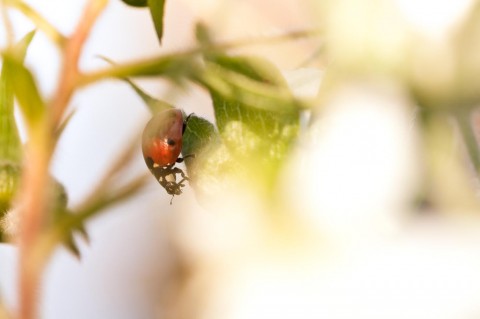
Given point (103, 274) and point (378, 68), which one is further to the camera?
point (103, 274)

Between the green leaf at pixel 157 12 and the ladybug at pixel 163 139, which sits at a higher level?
the green leaf at pixel 157 12

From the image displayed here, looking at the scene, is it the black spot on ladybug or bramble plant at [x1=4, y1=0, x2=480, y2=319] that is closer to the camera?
bramble plant at [x1=4, y1=0, x2=480, y2=319]

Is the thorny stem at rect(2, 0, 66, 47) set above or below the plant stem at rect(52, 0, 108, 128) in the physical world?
above

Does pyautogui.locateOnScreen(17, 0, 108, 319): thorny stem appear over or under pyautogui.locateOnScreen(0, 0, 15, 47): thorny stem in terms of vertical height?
under

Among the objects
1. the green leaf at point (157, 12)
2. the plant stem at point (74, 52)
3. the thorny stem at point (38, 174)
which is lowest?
the thorny stem at point (38, 174)

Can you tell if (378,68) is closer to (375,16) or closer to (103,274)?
(375,16)

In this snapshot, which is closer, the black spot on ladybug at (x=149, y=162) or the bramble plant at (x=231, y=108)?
the bramble plant at (x=231, y=108)

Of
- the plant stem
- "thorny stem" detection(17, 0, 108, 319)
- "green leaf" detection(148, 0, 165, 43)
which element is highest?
"green leaf" detection(148, 0, 165, 43)

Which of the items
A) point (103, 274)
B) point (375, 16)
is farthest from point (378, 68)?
point (103, 274)
